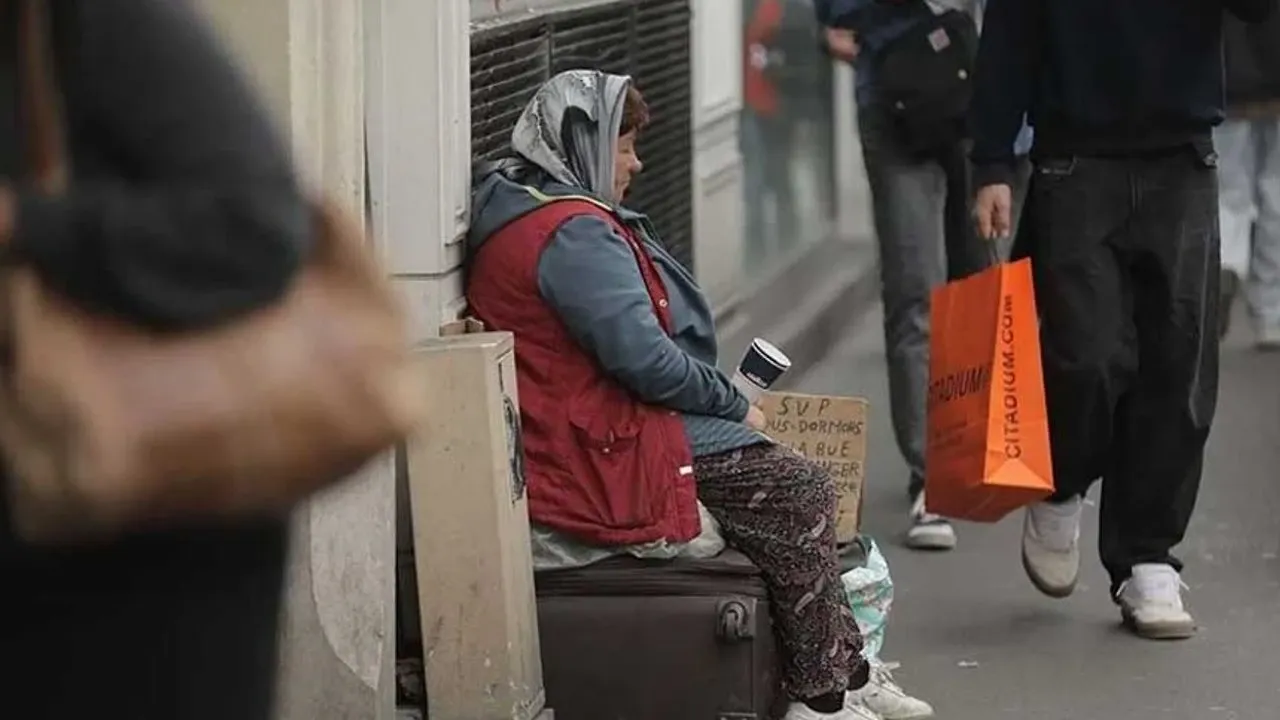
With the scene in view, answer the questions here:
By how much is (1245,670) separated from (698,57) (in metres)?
3.95

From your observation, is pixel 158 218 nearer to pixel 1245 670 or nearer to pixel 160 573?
pixel 160 573

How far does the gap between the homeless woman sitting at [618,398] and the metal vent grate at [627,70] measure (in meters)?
0.48

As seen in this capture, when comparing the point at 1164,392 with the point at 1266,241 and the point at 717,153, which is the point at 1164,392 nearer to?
the point at 717,153

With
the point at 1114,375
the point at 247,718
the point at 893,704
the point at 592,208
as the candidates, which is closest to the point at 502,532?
the point at 592,208

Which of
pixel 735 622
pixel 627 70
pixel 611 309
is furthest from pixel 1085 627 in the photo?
pixel 627 70

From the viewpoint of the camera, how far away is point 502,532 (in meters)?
4.66

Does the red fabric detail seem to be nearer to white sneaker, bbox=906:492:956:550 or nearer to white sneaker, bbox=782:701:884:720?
white sneaker, bbox=906:492:956:550

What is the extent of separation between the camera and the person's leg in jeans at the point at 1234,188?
998cm

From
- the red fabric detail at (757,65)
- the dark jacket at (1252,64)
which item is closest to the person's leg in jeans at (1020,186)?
the dark jacket at (1252,64)

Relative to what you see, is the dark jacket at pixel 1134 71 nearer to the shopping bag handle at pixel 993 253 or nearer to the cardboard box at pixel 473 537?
the shopping bag handle at pixel 993 253

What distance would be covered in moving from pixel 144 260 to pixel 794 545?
3219mm

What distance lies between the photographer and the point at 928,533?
22.7ft

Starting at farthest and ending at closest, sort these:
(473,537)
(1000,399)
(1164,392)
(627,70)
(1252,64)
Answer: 1. (1252,64)
2. (627,70)
3. (1164,392)
4. (1000,399)
5. (473,537)

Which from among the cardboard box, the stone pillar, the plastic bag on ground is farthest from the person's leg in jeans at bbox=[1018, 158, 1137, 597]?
the stone pillar
